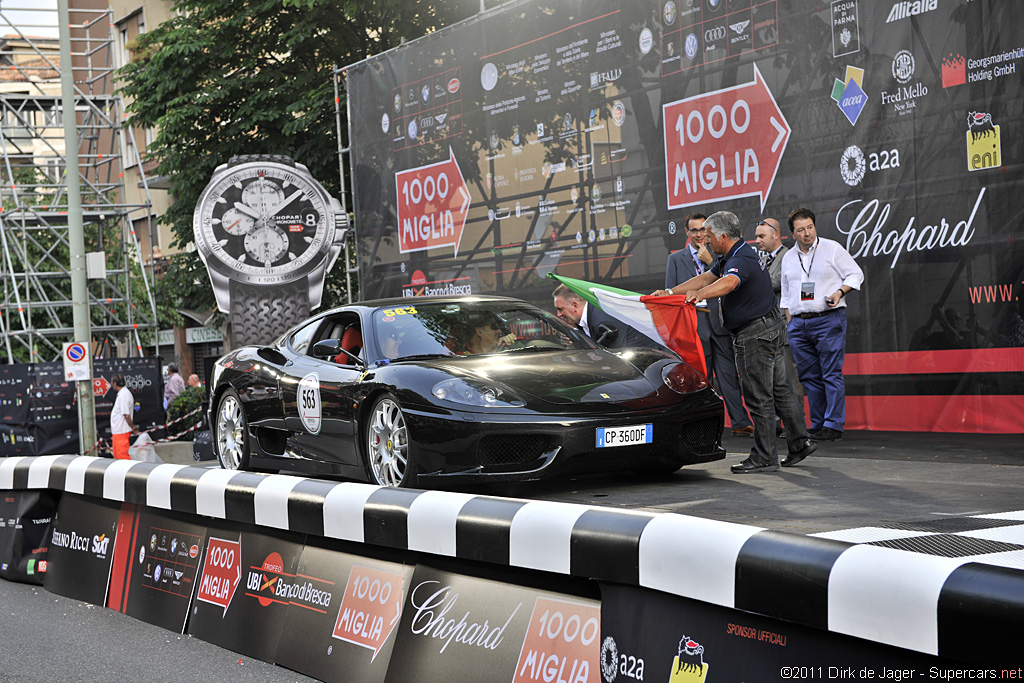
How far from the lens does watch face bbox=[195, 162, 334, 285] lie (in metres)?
13.3

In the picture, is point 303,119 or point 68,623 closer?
point 68,623

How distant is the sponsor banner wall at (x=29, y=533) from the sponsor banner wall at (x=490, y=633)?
345cm

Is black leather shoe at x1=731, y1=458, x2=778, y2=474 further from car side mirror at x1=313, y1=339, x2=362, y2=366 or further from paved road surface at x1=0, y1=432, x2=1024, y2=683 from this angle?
car side mirror at x1=313, y1=339, x2=362, y2=366

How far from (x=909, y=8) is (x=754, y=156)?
1.83m

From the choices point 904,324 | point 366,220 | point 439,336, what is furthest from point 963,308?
point 366,220

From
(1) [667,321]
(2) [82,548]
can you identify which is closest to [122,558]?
(2) [82,548]

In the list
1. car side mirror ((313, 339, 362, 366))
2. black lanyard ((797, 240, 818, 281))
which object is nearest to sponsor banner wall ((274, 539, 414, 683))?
car side mirror ((313, 339, 362, 366))

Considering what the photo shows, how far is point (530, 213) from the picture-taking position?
12727 millimetres

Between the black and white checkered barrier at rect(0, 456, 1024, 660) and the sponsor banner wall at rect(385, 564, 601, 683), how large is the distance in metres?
0.11

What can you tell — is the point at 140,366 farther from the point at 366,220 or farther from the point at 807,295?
the point at 807,295

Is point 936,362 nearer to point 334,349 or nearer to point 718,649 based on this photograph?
point 334,349

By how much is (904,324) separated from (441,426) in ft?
14.3

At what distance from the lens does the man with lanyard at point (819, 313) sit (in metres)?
8.99

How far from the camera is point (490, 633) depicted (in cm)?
372
